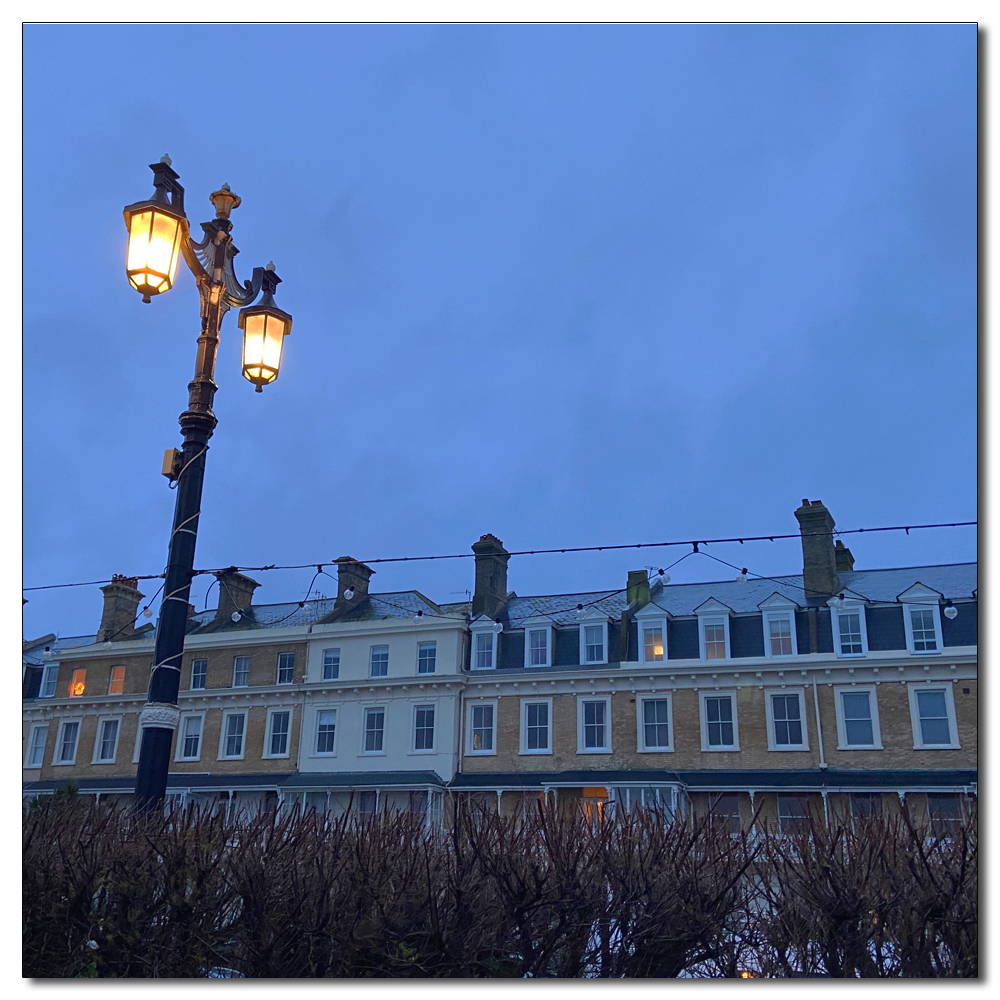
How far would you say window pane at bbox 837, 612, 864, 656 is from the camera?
2739 cm

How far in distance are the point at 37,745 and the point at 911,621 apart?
104ft

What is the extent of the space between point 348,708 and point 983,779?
28146mm

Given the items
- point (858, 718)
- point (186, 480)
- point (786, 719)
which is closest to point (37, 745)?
point (786, 719)

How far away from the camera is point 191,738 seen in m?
34.1

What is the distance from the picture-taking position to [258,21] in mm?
7082

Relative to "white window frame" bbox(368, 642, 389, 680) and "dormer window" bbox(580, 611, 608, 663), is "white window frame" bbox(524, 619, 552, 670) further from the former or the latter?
"white window frame" bbox(368, 642, 389, 680)

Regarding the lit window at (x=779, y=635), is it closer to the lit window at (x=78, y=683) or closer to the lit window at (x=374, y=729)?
the lit window at (x=374, y=729)

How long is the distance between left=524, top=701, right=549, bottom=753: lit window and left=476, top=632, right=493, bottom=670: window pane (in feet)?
7.35

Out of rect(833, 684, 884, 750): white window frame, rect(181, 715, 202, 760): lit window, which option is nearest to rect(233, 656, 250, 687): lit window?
rect(181, 715, 202, 760): lit window

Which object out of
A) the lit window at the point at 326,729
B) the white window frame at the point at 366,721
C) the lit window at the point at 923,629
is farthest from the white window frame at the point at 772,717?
the lit window at the point at 326,729

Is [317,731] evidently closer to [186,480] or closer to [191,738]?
[191,738]

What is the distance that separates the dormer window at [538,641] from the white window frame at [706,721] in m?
5.34

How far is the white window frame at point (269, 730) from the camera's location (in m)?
32.6

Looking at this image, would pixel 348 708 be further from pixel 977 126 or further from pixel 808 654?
pixel 977 126
